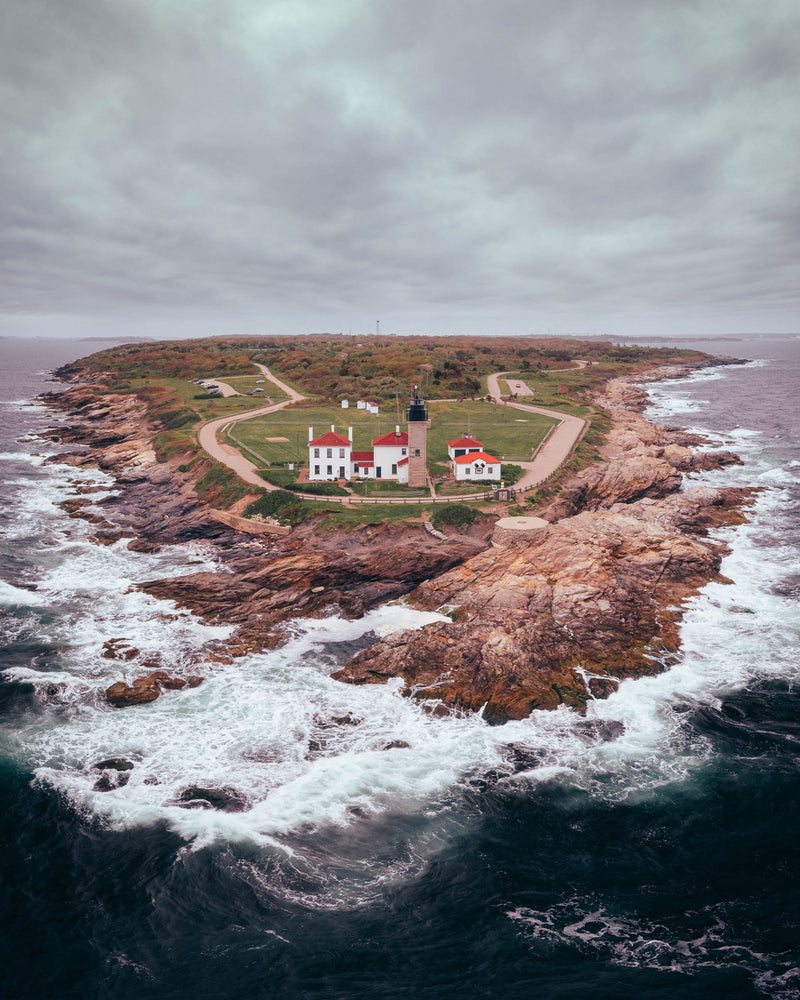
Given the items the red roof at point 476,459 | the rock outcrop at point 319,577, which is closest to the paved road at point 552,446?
the red roof at point 476,459

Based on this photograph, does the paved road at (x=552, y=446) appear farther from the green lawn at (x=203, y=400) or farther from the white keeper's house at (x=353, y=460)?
the green lawn at (x=203, y=400)

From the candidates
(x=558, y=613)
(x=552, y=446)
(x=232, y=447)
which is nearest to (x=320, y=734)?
(x=558, y=613)

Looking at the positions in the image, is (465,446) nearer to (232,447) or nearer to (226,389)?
(232,447)

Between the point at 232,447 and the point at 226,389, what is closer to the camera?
the point at 232,447

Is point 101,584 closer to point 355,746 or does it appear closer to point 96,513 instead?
point 96,513

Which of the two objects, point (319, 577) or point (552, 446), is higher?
point (552, 446)

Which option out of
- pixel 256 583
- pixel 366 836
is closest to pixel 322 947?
pixel 366 836

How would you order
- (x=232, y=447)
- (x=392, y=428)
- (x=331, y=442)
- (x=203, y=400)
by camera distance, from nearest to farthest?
(x=331, y=442), (x=232, y=447), (x=392, y=428), (x=203, y=400)
